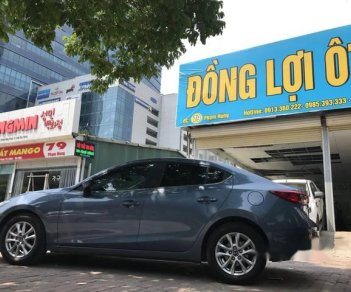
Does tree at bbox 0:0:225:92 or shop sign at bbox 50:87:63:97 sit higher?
shop sign at bbox 50:87:63:97

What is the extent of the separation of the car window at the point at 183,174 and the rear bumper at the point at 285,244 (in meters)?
1.19

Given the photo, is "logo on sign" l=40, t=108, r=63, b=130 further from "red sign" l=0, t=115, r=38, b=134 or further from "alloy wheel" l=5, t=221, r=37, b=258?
"alloy wheel" l=5, t=221, r=37, b=258

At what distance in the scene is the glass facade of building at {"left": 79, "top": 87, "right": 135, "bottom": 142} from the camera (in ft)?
261

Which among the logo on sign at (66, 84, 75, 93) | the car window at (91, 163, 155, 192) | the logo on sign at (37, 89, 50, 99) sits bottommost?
the car window at (91, 163, 155, 192)

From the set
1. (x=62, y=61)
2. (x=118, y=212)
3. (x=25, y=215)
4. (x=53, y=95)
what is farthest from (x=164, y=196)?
(x=62, y=61)

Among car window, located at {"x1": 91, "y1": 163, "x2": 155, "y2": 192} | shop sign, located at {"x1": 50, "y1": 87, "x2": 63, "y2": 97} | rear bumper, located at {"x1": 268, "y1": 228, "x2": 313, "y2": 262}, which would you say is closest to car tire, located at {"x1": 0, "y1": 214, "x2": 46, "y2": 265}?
car window, located at {"x1": 91, "y1": 163, "x2": 155, "y2": 192}

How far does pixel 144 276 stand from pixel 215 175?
5.18 ft

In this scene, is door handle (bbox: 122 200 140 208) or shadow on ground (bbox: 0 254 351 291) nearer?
shadow on ground (bbox: 0 254 351 291)

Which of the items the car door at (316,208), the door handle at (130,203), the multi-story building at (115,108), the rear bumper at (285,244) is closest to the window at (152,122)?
the multi-story building at (115,108)

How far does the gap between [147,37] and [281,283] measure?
4.36m

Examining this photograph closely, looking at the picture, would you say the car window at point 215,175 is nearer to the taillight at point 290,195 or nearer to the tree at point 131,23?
the taillight at point 290,195

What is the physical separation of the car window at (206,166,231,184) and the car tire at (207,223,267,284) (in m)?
0.62

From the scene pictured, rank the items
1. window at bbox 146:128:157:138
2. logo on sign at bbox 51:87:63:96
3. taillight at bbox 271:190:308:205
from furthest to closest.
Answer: window at bbox 146:128:157:138 → logo on sign at bbox 51:87:63:96 → taillight at bbox 271:190:308:205

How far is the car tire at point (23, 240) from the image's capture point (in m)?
5.65
